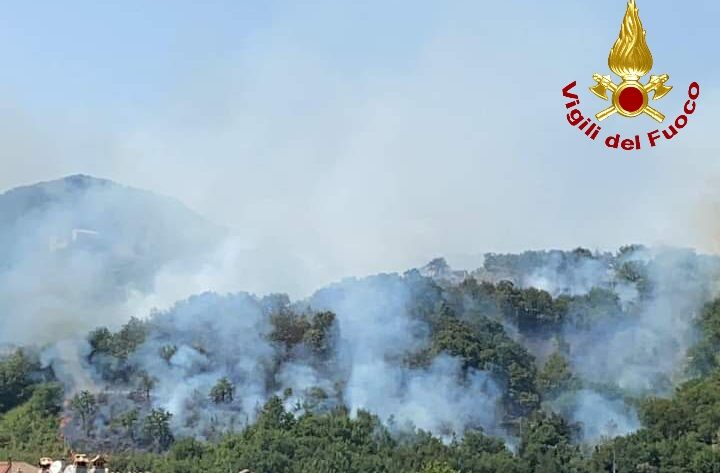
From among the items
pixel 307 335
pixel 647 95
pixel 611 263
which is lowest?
pixel 647 95

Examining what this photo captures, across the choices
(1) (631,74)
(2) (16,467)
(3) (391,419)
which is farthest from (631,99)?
(3) (391,419)

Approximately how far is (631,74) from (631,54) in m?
0.28

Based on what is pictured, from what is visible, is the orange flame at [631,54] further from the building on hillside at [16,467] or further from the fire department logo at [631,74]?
the building on hillside at [16,467]

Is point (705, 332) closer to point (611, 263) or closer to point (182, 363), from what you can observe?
point (611, 263)

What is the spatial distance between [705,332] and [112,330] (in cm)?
2212

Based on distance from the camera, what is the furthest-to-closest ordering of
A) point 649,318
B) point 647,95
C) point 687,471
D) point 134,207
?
point 134,207
point 649,318
point 687,471
point 647,95

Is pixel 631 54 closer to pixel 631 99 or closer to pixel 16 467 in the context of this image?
pixel 631 99

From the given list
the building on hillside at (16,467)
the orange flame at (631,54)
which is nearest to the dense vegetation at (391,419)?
the building on hillside at (16,467)

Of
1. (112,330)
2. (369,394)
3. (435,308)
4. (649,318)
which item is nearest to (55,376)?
(112,330)

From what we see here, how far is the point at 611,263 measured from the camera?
65312 millimetres

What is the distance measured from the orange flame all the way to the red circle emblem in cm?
23

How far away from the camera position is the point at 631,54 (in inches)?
793

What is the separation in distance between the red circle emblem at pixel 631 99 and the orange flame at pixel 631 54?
23 centimetres

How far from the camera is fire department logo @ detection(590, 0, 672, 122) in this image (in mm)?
19734
